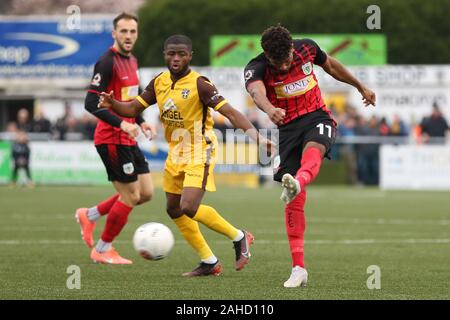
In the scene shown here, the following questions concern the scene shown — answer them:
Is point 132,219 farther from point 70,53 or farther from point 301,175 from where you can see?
point 70,53

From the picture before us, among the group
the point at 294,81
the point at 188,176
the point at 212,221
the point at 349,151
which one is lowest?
the point at 212,221

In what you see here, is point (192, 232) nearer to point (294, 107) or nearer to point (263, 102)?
point (294, 107)

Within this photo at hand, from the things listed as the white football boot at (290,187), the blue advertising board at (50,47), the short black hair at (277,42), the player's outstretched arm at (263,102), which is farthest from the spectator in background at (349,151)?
the white football boot at (290,187)

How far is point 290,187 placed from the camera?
902 cm

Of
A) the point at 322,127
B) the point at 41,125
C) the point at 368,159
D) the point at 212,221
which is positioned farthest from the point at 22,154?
the point at 322,127

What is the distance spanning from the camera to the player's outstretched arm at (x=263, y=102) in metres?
9.31

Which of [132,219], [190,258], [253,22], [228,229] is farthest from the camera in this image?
[253,22]

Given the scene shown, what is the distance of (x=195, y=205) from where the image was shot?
34.2ft

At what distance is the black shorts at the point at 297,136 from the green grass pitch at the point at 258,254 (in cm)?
103

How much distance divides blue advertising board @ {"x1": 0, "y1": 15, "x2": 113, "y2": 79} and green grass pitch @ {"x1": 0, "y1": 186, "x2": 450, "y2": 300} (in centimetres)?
1419

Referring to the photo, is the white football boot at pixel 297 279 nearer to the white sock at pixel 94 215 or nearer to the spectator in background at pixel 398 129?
the white sock at pixel 94 215

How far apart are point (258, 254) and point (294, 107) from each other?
310cm

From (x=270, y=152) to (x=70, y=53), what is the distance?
1131 inches

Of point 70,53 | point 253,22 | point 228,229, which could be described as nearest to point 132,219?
point 228,229
